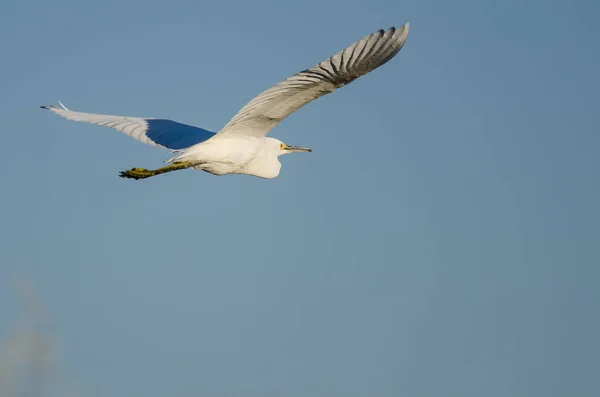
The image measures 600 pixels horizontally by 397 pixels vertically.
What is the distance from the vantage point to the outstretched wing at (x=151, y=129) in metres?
22.2

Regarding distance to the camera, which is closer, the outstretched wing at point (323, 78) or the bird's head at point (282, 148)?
the outstretched wing at point (323, 78)

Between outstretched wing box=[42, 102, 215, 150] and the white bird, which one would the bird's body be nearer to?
the white bird

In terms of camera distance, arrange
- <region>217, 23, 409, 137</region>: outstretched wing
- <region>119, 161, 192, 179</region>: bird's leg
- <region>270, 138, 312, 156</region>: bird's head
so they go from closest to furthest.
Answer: <region>217, 23, 409, 137</region>: outstretched wing, <region>119, 161, 192, 179</region>: bird's leg, <region>270, 138, 312, 156</region>: bird's head

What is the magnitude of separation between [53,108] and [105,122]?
1663 millimetres

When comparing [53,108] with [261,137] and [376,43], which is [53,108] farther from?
[376,43]

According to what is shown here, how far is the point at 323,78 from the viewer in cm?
1712

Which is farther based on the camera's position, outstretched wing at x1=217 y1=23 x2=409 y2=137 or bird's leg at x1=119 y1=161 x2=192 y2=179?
bird's leg at x1=119 y1=161 x2=192 y2=179

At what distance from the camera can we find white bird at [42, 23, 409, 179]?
16.5 meters

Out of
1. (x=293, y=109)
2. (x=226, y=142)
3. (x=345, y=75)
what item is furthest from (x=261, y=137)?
(x=345, y=75)

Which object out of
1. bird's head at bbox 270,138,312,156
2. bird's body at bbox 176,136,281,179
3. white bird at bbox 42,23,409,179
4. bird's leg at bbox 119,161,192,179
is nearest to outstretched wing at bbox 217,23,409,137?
white bird at bbox 42,23,409,179

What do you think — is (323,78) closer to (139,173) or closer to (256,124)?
(256,124)

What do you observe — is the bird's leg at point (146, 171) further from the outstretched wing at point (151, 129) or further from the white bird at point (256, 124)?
the outstretched wing at point (151, 129)

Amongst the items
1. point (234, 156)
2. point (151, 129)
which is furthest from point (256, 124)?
point (151, 129)

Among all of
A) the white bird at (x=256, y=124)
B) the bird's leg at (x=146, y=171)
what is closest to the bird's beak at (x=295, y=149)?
the white bird at (x=256, y=124)
